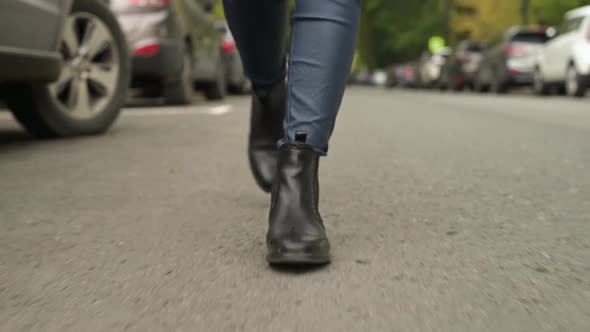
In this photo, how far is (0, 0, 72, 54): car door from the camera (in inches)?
164

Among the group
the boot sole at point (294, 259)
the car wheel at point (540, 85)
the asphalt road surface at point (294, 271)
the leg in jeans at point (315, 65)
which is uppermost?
the leg in jeans at point (315, 65)

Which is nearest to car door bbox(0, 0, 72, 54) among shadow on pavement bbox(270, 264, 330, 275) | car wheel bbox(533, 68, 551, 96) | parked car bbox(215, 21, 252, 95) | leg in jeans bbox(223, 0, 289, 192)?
leg in jeans bbox(223, 0, 289, 192)

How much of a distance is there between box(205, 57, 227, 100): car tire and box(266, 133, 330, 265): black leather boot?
33.6 feet

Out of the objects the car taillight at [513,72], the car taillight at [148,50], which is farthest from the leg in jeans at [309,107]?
the car taillight at [513,72]

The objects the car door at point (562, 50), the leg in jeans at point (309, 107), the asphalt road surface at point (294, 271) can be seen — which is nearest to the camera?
the asphalt road surface at point (294, 271)

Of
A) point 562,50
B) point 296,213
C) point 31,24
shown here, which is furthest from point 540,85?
point 296,213

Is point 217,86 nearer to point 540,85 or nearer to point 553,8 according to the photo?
point 540,85

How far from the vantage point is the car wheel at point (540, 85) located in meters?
16.5

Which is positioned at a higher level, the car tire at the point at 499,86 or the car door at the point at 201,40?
the car door at the point at 201,40

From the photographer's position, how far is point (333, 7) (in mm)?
2266

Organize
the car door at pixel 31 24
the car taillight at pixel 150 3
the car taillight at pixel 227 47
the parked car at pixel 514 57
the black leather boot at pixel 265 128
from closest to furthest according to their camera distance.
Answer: the black leather boot at pixel 265 128, the car door at pixel 31 24, the car taillight at pixel 150 3, the car taillight at pixel 227 47, the parked car at pixel 514 57

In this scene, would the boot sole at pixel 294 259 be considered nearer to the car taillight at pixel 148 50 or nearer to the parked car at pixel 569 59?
the car taillight at pixel 148 50

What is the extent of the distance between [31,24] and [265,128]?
6.44 ft

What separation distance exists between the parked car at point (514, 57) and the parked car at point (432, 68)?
9.17 metres
